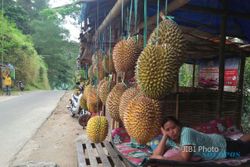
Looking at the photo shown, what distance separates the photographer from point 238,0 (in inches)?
121

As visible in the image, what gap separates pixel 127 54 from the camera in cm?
181

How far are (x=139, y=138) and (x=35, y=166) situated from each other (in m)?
3.05

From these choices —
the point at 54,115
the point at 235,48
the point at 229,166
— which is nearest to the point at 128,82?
the point at 229,166

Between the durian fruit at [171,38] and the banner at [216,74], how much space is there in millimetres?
4001

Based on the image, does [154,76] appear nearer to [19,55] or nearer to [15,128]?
[15,128]

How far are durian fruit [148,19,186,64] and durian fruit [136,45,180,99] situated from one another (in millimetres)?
47

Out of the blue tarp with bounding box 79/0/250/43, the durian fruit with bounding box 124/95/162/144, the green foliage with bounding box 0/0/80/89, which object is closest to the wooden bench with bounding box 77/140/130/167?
the blue tarp with bounding box 79/0/250/43

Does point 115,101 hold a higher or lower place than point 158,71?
lower

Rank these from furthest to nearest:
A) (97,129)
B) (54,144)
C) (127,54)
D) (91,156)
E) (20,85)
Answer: (20,85)
(54,144)
(91,156)
(97,129)
(127,54)

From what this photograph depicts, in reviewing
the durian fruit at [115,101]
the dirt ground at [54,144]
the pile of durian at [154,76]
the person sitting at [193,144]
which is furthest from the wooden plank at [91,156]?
the pile of durian at [154,76]

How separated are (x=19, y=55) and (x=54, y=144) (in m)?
19.1

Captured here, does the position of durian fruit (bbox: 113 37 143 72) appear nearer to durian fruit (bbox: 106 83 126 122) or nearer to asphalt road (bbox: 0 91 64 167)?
durian fruit (bbox: 106 83 126 122)

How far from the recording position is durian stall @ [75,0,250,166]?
4.29 ft

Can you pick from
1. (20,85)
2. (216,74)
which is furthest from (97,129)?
(20,85)
